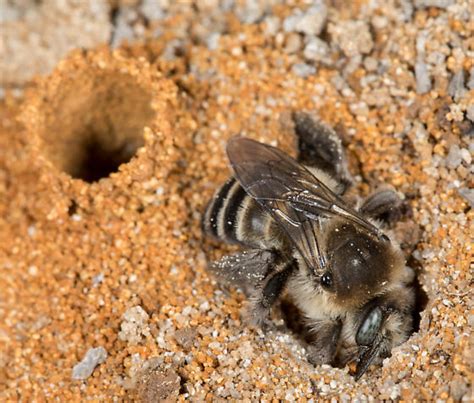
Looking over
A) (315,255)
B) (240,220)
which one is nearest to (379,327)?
(315,255)

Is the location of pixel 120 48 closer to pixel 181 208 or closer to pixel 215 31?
pixel 215 31

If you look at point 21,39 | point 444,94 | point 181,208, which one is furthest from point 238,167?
point 21,39

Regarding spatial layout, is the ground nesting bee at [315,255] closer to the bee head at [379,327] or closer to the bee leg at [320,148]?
the bee head at [379,327]

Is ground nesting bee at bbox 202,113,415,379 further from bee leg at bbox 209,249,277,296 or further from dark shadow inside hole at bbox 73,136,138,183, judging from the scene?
dark shadow inside hole at bbox 73,136,138,183

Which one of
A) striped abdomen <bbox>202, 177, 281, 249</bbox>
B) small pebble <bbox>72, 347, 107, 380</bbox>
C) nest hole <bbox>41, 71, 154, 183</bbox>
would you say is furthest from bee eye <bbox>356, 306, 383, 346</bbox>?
nest hole <bbox>41, 71, 154, 183</bbox>

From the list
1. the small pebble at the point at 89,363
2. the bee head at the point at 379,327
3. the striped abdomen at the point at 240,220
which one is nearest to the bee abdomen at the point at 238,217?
the striped abdomen at the point at 240,220
